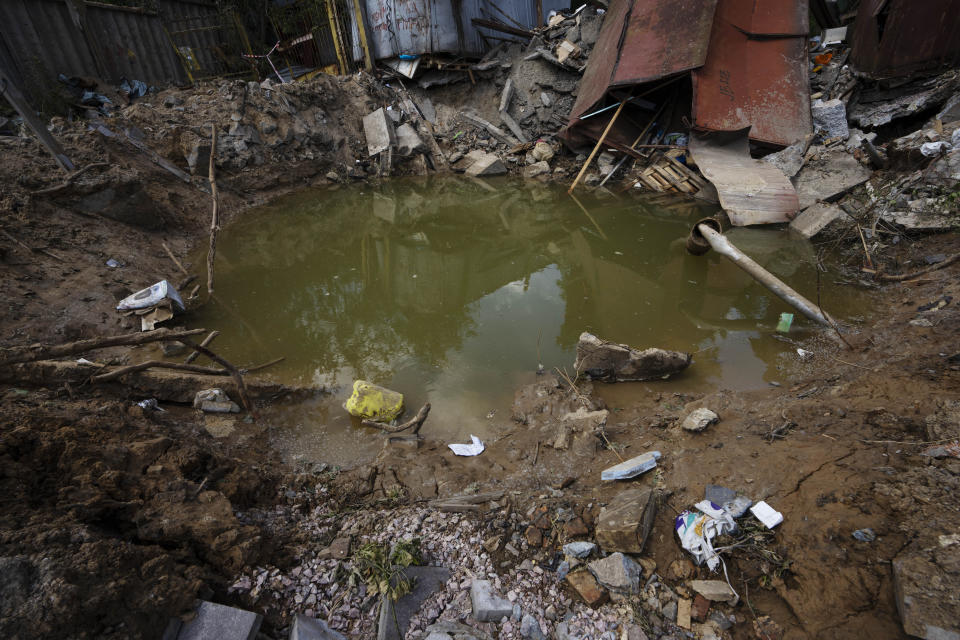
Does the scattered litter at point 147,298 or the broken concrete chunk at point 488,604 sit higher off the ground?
the scattered litter at point 147,298

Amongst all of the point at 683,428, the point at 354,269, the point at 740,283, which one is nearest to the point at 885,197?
the point at 740,283

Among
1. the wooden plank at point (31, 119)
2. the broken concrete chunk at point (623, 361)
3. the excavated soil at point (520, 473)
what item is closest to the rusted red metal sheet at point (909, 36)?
the excavated soil at point (520, 473)

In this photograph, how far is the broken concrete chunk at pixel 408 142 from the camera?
10.6m

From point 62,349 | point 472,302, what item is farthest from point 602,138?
point 62,349

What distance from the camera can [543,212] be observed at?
8477 mm

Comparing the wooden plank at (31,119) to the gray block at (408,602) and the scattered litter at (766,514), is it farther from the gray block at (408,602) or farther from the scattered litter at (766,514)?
the scattered litter at (766,514)

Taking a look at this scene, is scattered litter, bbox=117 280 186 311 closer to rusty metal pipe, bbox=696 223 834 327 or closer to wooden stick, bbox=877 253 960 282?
rusty metal pipe, bbox=696 223 834 327

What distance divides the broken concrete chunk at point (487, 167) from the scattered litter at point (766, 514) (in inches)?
371

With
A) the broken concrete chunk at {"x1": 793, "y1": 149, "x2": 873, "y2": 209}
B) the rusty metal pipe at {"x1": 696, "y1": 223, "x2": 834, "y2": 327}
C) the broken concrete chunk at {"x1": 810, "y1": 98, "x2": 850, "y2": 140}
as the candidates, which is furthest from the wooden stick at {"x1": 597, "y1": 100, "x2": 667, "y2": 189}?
the rusty metal pipe at {"x1": 696, "y1": 223, "x2": 834, "y2": 327}

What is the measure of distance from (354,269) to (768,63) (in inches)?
350

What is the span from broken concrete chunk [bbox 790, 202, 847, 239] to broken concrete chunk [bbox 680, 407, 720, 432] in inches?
195

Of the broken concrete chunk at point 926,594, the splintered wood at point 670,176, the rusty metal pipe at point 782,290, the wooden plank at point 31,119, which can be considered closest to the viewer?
the broken concrete chunk at point 926,594

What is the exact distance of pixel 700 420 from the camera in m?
3.16

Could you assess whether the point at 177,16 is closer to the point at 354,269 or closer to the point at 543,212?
the point at 354,269
